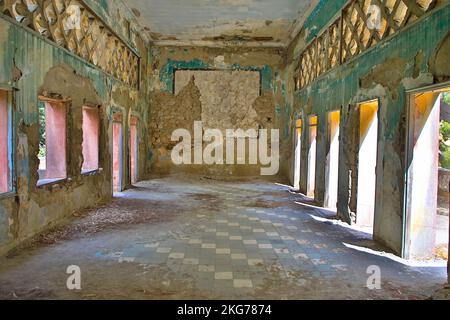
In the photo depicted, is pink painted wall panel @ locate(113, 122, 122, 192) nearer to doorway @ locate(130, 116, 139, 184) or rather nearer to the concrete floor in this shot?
doorway @ locate(130, 116, 139, 184)

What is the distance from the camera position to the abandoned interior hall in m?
4.12

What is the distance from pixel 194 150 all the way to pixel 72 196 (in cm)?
793

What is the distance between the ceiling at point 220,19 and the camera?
1016cm

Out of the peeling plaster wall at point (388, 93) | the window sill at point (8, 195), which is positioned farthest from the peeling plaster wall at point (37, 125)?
the peeling plaster wall at point (388, 93)

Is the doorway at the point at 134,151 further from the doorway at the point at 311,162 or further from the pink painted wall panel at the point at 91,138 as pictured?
the doorway at the point at 311,162

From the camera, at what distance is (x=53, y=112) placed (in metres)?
6.69

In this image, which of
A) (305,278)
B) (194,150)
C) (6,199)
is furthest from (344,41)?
(194,150)

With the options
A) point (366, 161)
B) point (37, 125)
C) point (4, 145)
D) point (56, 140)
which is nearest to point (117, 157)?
point (56, 140)

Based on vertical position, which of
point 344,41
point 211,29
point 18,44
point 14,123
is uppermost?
point 211,29

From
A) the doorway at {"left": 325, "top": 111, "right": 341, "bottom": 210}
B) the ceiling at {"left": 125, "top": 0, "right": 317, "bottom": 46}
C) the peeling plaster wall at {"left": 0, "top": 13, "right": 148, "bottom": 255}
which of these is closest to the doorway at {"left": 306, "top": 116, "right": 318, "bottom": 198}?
the doorway at {"left": 325, "top": 111, "right": 341, "bottom": 210}

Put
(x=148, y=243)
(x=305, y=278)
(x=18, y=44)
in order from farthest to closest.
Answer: (x=148, y=243) < (x=18, y=44) < (x=305, y=278)

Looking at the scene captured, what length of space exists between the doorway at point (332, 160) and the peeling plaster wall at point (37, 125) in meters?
5.08
